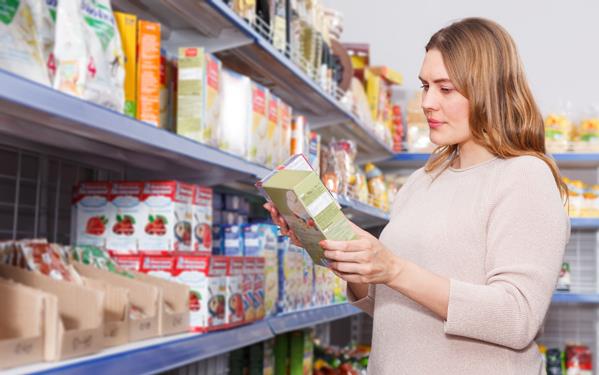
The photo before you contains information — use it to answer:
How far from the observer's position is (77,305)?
1.55 meters

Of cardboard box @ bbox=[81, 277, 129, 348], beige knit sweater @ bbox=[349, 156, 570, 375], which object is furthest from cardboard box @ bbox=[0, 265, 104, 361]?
beige knit sweater @ bbox=[349, 156, 570, 375]

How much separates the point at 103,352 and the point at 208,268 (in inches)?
20.6

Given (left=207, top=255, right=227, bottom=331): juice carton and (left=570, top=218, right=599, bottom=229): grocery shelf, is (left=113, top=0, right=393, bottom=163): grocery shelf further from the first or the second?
(left=570, top=218, right=599, bottom=229): grocery shelf

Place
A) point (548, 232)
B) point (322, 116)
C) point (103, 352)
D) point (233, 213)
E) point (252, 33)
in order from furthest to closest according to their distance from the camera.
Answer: point (322, 116), point (233, 213), point (252, 33), point (103, 352), point (548, 232)

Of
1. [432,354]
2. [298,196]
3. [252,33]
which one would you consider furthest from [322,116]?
[298,196]

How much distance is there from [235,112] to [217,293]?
606 millimetres

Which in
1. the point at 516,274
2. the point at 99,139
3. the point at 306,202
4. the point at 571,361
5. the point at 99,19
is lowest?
the point at 571,361

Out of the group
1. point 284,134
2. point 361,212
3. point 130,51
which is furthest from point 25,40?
point 361,212

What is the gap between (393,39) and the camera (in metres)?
6.38

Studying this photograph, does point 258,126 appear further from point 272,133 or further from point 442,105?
point 442,105

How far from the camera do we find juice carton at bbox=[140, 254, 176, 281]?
207 centimetres

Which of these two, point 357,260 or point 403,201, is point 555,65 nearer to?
point 403,201

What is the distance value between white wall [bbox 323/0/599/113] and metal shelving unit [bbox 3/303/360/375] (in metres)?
4.09

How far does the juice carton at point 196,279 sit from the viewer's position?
206 centimetres
